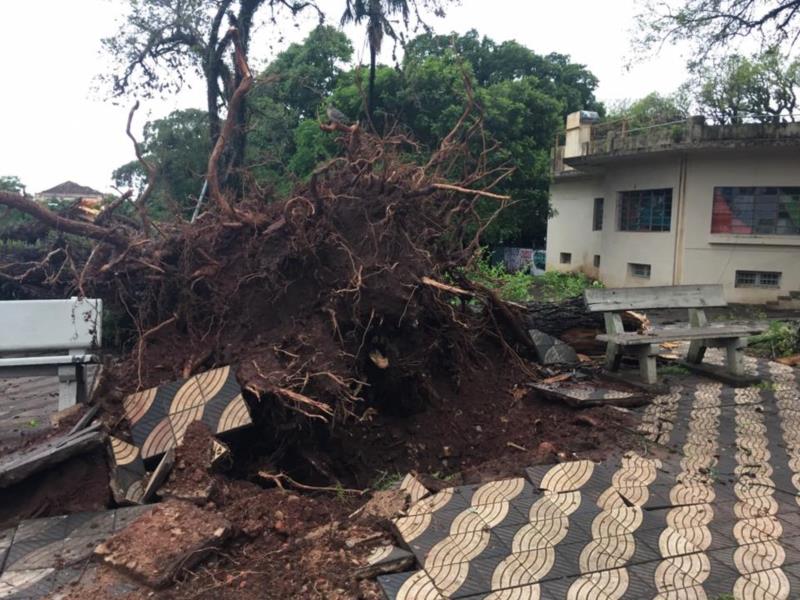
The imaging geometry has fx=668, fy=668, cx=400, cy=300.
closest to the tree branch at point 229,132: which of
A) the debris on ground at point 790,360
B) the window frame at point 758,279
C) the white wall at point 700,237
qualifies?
the debris on ground at point 790,360

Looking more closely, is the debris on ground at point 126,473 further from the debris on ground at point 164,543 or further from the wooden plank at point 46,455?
the debris on ground at point 164,543

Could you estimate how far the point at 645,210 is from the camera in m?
18.1

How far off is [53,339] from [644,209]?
1637cm

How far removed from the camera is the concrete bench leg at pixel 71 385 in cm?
489

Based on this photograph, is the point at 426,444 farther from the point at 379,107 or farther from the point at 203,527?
the point at 379,107

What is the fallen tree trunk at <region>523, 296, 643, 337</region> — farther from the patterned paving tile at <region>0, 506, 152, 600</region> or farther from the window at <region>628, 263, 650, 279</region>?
the window at <region>628, 263, 650, 279</region>

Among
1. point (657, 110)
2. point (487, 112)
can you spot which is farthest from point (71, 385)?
point (657, 110)

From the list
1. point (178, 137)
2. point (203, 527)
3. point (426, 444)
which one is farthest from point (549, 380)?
point (178, 137)

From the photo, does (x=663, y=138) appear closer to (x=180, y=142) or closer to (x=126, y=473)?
(x=180, y=142)

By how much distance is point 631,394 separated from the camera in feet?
18.8

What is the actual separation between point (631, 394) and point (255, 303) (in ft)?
10.7

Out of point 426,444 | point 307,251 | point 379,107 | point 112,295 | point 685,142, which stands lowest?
point 426,444

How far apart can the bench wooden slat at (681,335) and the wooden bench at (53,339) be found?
4.44 meters

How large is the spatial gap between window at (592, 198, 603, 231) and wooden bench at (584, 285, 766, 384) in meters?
14.9
